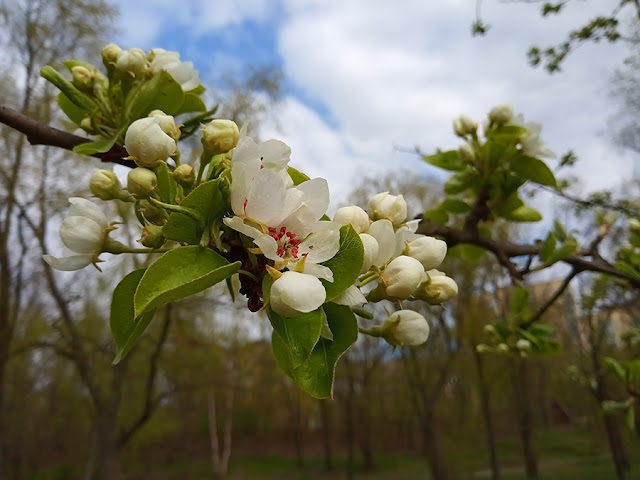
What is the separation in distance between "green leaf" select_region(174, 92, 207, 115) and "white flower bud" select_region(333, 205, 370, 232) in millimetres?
537

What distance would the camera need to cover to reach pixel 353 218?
69cm

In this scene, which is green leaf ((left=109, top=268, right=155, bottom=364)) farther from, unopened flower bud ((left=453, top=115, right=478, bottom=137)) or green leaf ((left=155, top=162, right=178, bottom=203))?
unopened flower bud ((left=453, top=115, right=478, bottom=137))

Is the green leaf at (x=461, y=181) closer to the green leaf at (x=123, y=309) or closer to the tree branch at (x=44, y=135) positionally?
the tree branch at (x=44, y=135)

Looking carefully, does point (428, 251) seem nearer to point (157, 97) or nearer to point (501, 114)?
point (157, 97)

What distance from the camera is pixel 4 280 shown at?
21.3 ft

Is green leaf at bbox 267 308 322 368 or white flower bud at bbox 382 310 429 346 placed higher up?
white flower bud at bbox 382 310 429 346

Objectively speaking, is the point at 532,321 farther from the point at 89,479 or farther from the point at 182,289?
the point at 89,479

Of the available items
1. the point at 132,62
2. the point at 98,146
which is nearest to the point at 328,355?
the point at 98,146

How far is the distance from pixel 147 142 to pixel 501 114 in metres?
1.07

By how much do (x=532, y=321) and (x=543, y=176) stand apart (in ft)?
2.06

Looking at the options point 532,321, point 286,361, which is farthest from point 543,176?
point 286,361

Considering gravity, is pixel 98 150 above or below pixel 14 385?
below

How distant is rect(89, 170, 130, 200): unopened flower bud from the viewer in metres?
Answer: 0.79

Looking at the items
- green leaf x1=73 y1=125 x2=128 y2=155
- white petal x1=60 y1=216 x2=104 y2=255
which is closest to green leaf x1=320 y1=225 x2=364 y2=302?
white petal x1=60 y1=216 x2=104 y2=255
